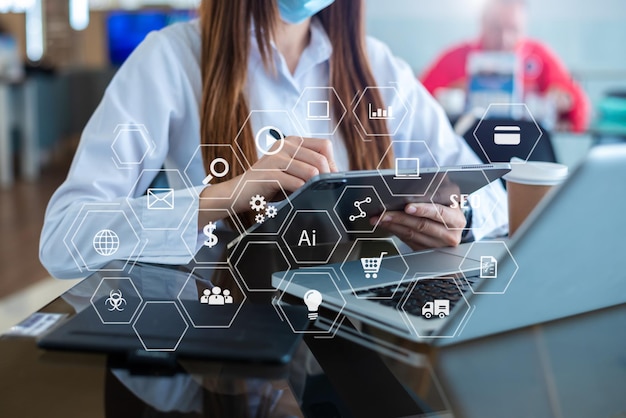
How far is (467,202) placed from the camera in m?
0.43

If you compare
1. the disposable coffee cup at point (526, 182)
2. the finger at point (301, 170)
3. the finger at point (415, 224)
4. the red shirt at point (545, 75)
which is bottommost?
the red shirt at point (545, 75)

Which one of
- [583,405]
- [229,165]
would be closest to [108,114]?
[229,165]

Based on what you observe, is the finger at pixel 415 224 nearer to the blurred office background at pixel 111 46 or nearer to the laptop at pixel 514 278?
the laptop at pixel 514 278

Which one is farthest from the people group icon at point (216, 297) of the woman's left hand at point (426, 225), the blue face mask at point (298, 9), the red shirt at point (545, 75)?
the red shirt at point (545, 75)

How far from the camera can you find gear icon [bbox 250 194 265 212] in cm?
41

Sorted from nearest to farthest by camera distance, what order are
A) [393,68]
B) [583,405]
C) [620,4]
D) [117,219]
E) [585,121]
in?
[583,405] → [117,219] → [393,68] → [585,121] → [620,4]

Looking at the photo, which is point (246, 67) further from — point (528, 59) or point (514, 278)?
point (528, 59)

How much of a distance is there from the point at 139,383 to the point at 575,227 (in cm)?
24

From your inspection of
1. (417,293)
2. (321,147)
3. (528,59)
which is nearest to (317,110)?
(321,147)

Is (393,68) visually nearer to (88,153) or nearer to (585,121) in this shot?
(88,153)

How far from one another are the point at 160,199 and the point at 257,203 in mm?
66

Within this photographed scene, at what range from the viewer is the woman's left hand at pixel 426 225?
0.42 metres

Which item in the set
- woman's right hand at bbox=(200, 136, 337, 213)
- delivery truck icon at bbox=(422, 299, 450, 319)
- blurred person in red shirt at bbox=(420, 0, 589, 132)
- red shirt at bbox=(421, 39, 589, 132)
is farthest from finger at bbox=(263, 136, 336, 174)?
red shirt at bbox=(421, 39, 589, 132)

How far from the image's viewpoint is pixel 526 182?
0.43 metres
